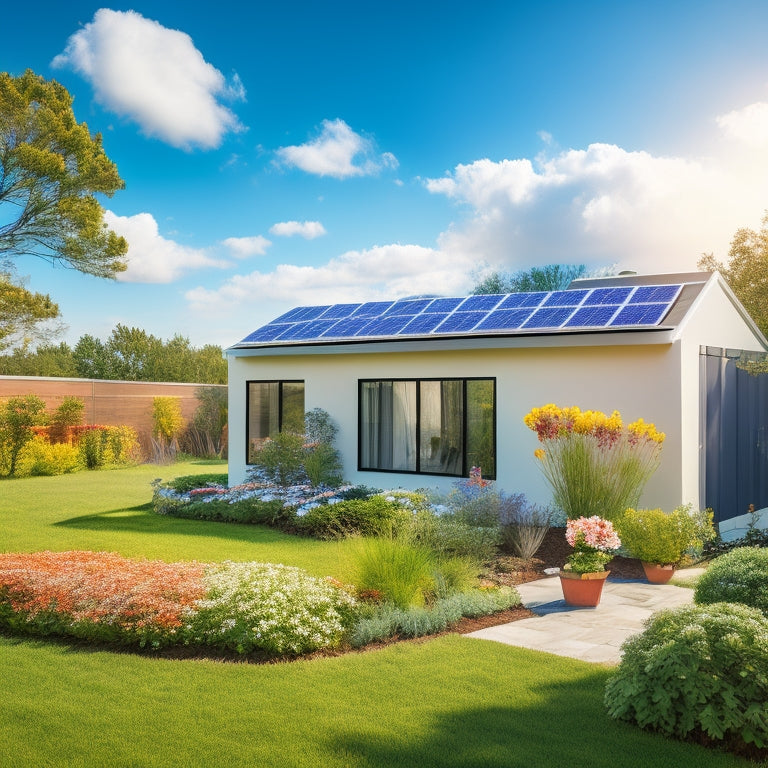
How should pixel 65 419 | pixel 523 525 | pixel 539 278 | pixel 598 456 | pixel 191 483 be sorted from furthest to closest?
pixel 539 278 → pixel 65 419 → pixel 191 483 → pixel 523 525 → pixel 598 456

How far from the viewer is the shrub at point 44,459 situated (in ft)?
64.8

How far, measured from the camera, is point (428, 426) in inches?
485

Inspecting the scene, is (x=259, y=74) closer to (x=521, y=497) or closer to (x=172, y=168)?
(x=172, y=168)

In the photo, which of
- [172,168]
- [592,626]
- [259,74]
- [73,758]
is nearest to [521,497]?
[592,626]

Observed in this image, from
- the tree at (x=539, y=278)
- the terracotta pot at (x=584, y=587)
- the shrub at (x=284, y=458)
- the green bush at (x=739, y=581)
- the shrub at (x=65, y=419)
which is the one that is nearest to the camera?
the green bush at (x=739, y=581)

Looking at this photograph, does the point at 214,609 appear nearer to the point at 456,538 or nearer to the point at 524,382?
→ the point at 456,538

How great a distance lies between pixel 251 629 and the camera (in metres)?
5.59

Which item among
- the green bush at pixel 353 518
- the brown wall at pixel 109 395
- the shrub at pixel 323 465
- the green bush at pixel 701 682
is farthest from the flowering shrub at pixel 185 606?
the brown wall at pixel 109 395

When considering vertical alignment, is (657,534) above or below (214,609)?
above

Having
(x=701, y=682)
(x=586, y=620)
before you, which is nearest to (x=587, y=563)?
(x=586, y=620)

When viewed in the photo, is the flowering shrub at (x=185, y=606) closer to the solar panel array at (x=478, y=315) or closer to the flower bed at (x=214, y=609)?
the flower bed at (x=214, y=609)

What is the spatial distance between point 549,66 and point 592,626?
1223 centimetres

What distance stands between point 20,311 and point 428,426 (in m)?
13.9

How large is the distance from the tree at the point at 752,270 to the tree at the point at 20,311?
1837 centimetres
